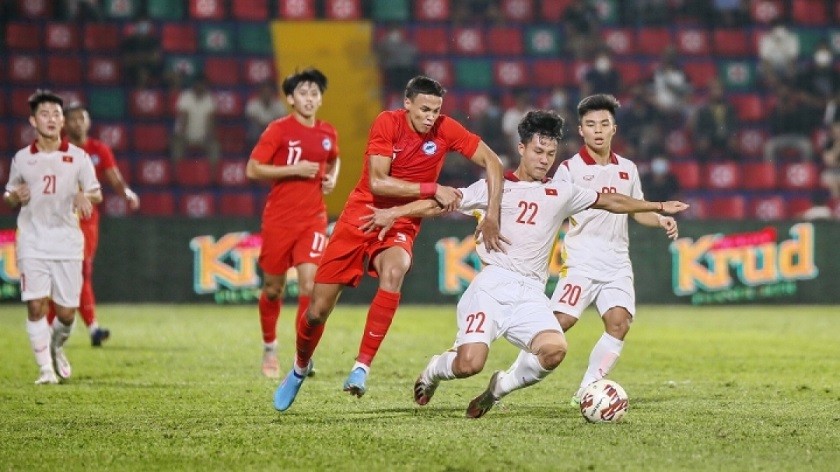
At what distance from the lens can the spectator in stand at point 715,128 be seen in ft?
69.2

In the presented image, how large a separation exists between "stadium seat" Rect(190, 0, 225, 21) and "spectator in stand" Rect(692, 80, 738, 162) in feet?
24.9

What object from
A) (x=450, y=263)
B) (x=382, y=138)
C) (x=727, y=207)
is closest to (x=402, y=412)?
(x=382, y=138)

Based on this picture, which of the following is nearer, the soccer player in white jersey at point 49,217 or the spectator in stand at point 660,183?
the soccer player in white jersey at point 49,217

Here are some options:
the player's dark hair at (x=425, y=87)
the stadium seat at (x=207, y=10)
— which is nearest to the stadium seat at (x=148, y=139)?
the stadium seat at (x=207, y=10)

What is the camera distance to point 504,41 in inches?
891

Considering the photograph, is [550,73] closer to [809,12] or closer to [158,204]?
[809,12]

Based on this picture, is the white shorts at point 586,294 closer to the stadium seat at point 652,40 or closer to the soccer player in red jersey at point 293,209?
the soccer player in red jersey at point 293,209

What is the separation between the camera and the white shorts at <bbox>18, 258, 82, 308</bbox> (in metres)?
10.1

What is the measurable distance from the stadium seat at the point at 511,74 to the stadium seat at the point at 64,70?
6470 mm

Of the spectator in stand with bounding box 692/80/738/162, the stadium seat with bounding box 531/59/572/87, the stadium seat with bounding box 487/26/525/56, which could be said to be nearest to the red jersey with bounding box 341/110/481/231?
the spectator in stand with bounding box 692/80/738/162

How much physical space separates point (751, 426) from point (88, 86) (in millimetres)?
15939

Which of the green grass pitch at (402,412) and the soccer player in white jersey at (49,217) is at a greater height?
the soccer player in white jersey at (49,217)

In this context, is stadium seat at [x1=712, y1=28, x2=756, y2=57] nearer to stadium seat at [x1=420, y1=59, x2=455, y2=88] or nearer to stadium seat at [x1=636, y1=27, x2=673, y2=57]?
stadium seat at [x1=636, y1=27, x2=673, y2=57]

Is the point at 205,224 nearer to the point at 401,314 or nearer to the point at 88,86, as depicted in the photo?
the point at 401,314
